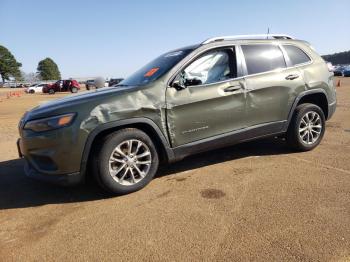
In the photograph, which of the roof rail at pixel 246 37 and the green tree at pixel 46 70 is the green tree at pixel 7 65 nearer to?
the green tree at pixel 46 70

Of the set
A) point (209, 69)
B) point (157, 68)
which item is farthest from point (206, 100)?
point (157, 68)

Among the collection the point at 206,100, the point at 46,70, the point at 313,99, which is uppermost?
the point at 206,100

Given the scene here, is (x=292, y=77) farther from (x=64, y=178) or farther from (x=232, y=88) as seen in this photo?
(x=64, y=178)

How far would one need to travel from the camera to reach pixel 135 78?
5105 millimetres

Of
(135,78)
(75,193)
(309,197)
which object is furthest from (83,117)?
(309,197)

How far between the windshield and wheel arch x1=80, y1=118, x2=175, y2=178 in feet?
1.89

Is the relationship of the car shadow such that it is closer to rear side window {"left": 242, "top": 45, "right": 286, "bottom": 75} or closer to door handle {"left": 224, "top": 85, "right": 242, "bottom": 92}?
door handle {"left": 224, "top": 85, "right": 242, "bottom": 92}

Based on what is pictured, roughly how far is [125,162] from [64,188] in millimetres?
1030

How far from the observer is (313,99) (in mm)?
5668

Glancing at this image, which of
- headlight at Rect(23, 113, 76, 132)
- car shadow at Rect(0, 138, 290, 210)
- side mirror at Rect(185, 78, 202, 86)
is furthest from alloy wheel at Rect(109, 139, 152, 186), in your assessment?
side mirror at Rect(185, 78, 202, 86)

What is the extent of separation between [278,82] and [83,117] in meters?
2.82

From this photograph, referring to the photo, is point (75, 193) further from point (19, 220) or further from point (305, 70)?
point (305, 70)

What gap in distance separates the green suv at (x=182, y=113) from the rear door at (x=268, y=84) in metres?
0.01

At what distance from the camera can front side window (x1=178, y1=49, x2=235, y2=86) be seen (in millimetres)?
4492
